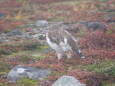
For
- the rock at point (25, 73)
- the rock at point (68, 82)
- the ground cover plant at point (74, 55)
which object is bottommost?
the ground cover plant at point (74, 55)

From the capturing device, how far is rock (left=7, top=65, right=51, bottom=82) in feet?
40.6

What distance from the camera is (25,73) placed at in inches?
495

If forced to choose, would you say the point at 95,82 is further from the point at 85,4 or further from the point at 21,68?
the point at 85,4

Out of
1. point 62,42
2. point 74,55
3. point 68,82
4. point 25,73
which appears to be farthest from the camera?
point 74,55

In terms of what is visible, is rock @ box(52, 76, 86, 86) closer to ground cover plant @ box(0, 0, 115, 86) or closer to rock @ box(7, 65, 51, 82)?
ground cover plant @ box(0, 0, 115, 86)

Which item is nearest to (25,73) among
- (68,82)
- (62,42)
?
(62,42)

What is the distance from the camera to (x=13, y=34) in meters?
22.4

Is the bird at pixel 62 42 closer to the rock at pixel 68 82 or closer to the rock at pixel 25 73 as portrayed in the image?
the rock at pixel 25 73

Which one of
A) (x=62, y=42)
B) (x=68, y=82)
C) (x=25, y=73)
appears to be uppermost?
(x=68, y=82)

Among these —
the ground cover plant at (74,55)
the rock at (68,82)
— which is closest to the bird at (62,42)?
the ground cover plant at (74,55)

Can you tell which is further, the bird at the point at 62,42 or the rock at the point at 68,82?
the bird at the point at 62,42

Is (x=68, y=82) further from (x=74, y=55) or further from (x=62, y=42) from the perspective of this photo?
(x=74, y=55)

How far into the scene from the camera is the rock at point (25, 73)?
40.6 feet

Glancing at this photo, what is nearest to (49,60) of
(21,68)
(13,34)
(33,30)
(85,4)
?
(21,68)
